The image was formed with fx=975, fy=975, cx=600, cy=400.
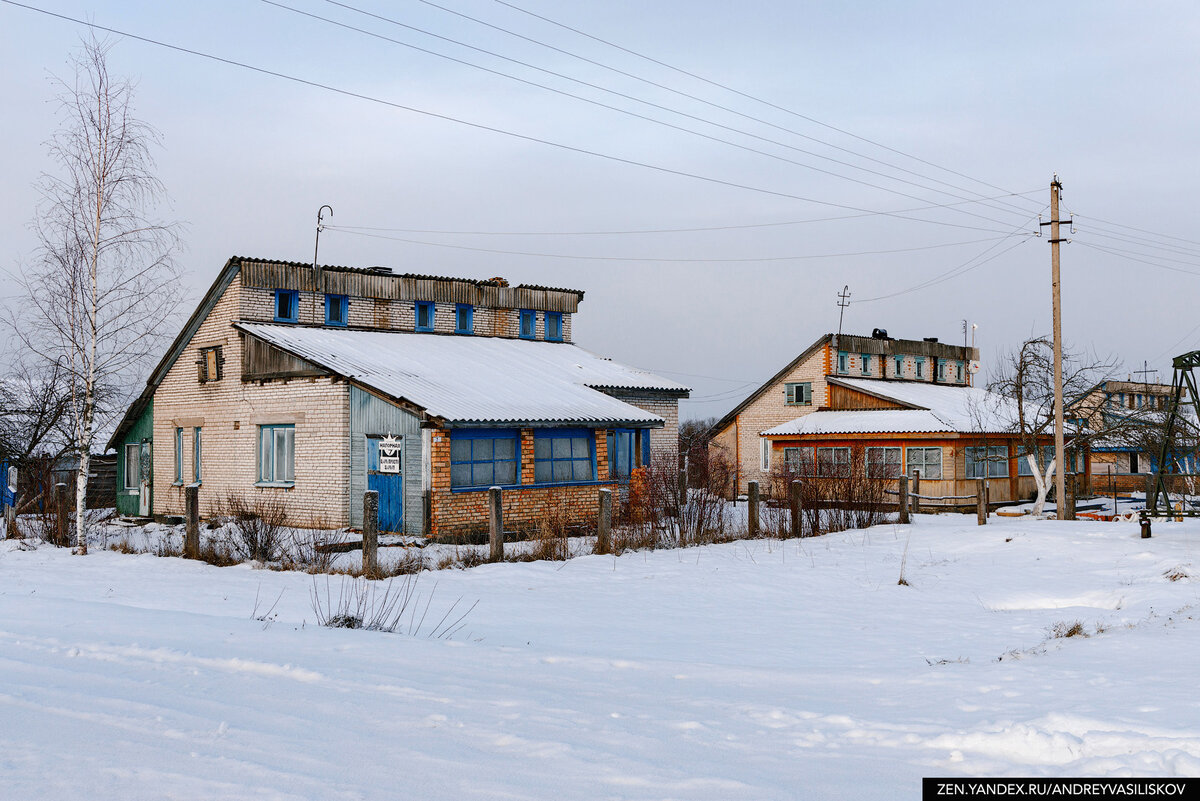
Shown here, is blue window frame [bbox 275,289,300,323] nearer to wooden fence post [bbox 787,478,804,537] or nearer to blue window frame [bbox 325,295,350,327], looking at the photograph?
blue window frame [bbox 325,295,350,327]

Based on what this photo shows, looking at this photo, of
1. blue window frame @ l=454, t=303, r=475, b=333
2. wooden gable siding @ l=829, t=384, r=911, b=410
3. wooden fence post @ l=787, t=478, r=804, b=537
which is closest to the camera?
wooden fence post @ l=787, t=478, r=804, b=537

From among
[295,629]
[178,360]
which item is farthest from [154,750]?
[178,360]

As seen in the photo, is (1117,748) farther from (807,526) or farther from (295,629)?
(807,526)

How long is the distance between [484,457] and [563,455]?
2.46m

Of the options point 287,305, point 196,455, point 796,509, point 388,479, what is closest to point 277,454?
point 196,455

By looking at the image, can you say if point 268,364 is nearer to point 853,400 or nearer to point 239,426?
point 239,426

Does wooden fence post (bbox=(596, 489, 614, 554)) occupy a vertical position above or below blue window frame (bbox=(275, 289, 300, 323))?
below

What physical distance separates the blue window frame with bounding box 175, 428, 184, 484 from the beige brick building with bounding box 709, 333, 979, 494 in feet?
66.6

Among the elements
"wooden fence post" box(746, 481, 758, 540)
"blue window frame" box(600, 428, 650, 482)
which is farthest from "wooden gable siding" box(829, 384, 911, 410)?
"wooden fence post" box(746, 481, 758, 540)

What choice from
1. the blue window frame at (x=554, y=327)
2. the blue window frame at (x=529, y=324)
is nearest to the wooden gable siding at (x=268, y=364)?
the blue window frame at (x=529, y=324)

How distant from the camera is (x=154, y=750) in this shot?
510 cm

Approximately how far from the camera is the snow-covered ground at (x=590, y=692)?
4980 millimetres

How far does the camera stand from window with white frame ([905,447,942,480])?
33.4 m

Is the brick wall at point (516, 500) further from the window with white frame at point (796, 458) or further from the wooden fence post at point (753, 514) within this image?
the window with white frame at point (796, 458)
